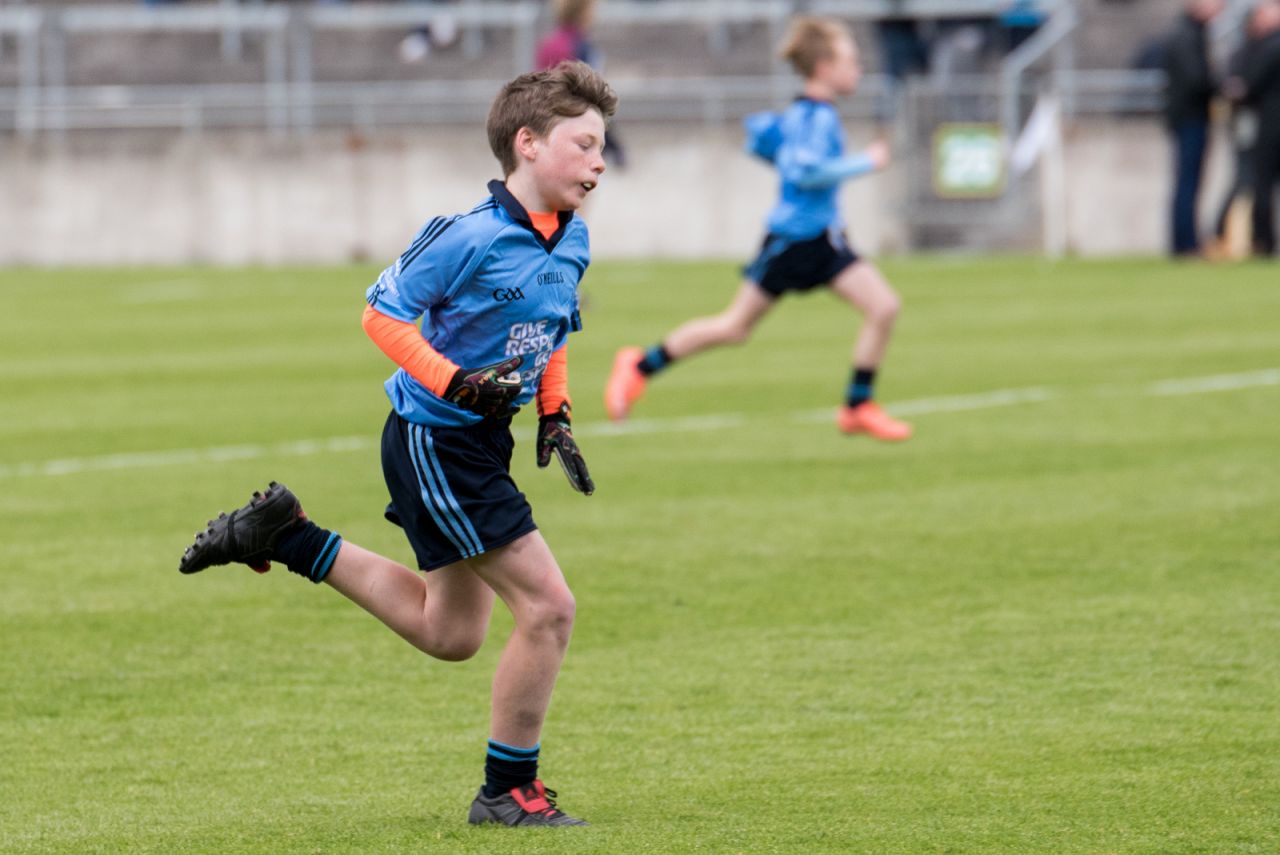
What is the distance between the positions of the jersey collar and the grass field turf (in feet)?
4.27

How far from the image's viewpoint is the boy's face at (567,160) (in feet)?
16.4

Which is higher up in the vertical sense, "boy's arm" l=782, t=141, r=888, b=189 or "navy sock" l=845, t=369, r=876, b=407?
"boy's arm" l=782, t=141, r=888, b=189

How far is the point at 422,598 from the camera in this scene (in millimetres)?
5250

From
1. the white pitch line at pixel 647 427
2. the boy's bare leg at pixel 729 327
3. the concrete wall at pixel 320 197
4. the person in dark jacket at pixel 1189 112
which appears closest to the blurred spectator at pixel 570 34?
the white pitch line at pixel 647 427

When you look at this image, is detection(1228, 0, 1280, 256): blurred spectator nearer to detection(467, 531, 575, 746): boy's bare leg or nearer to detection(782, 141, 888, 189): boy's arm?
detection(782, 141, 888, 189): boy's arm

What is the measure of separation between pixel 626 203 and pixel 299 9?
5719 mm

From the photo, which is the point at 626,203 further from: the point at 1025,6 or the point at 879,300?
the point at 879,300

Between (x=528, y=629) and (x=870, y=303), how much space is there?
6.50m

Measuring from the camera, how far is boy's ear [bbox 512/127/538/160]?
502cm

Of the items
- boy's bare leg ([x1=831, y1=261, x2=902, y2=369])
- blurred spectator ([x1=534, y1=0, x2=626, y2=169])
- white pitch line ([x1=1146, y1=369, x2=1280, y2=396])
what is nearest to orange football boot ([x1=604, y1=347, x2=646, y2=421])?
boy's bare leg ([x1=831, y1=261, x2=902, y2=369])

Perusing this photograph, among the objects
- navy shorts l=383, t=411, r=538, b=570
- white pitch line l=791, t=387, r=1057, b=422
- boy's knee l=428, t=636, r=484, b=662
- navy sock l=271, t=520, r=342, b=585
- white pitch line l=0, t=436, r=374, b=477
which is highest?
navy shorts l=383, t=411, r=538, b=570

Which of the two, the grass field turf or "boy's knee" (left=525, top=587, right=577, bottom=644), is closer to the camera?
"boy's knee" (left=525, top=587, right=577, bottom=644)

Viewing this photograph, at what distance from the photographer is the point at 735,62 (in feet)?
99.7

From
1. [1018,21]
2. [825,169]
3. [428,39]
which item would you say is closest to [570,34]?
[825,169]
